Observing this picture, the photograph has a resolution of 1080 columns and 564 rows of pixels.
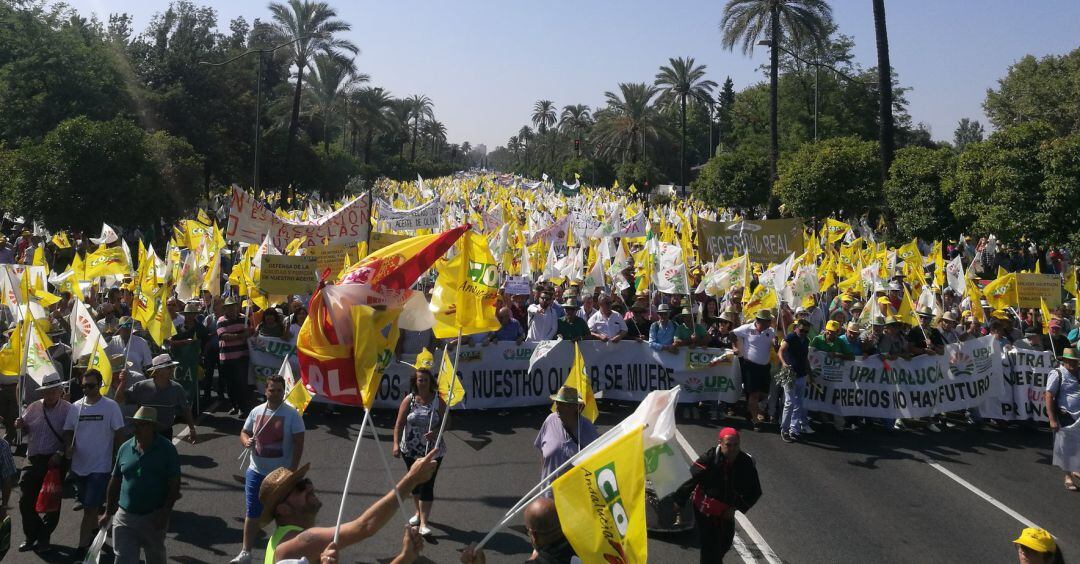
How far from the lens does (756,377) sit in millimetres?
10391

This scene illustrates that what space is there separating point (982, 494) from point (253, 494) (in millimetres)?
6490

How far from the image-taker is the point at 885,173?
26250mm

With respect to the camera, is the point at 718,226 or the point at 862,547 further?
the point at 718,226

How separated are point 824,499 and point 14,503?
7036 millimetres

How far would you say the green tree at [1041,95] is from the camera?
42.0 metres

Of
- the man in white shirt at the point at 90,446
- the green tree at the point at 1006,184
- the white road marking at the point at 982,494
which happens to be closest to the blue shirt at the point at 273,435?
the man in white shirt at the point at 90,446

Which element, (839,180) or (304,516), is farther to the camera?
(839,180)

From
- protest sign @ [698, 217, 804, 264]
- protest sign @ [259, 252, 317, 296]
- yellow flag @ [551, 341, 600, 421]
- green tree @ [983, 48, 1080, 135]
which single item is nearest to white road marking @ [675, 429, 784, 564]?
yellow flag @ [551, 341, 600, 421]

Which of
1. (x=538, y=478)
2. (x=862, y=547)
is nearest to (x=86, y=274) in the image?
(x=538, y=478)

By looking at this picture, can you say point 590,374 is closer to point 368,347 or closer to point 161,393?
point 161,393

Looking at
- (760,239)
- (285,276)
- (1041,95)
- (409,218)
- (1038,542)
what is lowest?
(1038,542)

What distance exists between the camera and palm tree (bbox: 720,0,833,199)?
3070 cm

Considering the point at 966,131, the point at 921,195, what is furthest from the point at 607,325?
the point at 966,131

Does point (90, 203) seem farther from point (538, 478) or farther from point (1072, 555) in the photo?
point (1072, 555)
